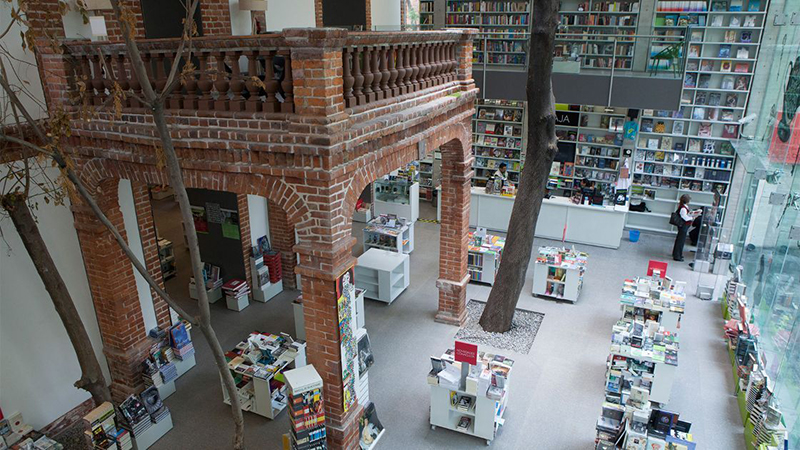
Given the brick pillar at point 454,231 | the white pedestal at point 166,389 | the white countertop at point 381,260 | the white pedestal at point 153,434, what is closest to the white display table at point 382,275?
the white countertop at point 381,260

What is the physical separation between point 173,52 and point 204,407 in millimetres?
4475

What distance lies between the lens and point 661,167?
12555 mm

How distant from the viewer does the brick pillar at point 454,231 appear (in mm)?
8266

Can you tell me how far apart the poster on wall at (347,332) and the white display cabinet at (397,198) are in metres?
7.38

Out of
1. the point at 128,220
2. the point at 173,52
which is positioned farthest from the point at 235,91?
the point at 128,220

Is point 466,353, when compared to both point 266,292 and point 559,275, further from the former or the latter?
point 266,292

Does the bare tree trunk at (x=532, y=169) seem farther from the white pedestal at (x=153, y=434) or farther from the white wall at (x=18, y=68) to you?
the white wall at (x=18, y=68)

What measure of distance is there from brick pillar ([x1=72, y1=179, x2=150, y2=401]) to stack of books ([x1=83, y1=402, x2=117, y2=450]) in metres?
1.00

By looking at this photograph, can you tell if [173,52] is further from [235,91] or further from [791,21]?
[791,21]

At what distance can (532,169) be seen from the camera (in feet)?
26.4

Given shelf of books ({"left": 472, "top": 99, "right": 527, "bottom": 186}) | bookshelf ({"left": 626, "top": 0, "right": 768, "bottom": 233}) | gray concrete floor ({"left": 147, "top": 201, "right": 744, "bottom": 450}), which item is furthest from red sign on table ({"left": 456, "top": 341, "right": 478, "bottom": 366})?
bookshelf ({"left": 626, "top": 0, "right": 768, "bottom": 233})

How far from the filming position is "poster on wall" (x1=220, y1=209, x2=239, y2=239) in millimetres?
9211

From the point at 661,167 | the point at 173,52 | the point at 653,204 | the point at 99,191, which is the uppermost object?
the point at 173,52

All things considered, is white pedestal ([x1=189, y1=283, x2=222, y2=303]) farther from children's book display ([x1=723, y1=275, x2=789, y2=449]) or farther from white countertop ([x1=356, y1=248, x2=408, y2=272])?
children's book display ([x1=723, y1=275, x2=789, y2=449])
